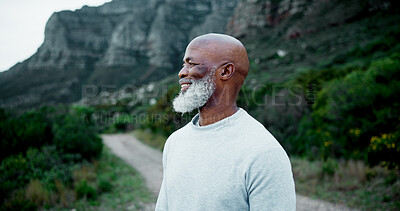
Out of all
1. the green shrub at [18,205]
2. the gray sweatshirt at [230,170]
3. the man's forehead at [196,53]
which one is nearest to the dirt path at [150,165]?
the green shrub at [18,205]

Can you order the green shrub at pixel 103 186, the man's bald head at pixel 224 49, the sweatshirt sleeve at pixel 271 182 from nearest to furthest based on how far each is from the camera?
the sweatshirt sleeve at pixel 271 182
the man's bald head at pixel 224 49
the green shrub at pixel 103 186

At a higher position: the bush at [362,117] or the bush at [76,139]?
the bush at [362,117]

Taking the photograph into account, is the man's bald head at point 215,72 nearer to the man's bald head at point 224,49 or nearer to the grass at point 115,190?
the man's bald head at point 224,49

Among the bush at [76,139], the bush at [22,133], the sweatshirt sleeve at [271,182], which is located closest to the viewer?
the sweatshirt sleeve at [271,182]

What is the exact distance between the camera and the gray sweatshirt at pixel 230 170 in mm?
963

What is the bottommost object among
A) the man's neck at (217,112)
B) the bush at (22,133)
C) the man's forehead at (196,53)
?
the bush at (22,133)

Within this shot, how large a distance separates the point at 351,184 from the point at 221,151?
6288 millimetres

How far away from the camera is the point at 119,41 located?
271ft

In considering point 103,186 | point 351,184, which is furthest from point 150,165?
point 351,184

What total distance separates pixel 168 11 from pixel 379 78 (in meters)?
85.5

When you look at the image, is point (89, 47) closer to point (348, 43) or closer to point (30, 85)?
point (30, 85)

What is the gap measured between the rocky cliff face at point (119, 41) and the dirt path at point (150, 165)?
53.0 m

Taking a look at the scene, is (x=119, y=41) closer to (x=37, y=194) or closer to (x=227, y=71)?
(x=37, y=194)

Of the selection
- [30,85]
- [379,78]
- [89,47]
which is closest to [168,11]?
[89,47]
